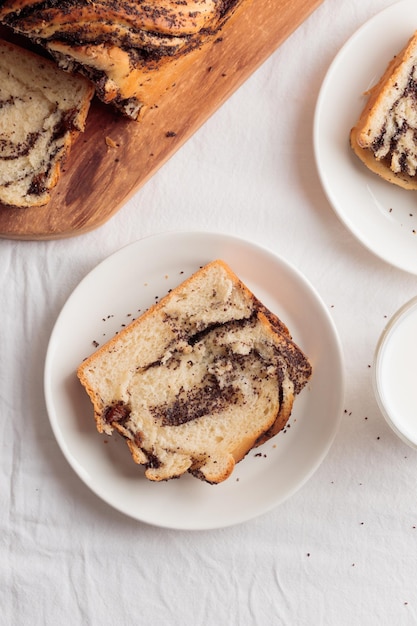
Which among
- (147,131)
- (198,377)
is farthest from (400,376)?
(147,131)

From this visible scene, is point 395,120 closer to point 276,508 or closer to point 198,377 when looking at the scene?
point 198,377

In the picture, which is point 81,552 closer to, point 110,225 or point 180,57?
point 110,225

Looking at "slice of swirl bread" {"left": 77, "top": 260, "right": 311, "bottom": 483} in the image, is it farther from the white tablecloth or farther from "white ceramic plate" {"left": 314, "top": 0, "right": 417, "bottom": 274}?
"white ceramic plate" {"left": 314, "top": 0, "right": 417, "bottom": 274}

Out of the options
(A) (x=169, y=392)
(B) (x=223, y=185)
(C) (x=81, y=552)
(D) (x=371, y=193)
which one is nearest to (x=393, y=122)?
(D) (x=371, y=193)

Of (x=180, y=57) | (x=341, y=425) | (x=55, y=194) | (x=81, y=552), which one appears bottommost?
(x=81, y=552)

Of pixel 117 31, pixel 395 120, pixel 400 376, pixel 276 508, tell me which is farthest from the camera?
pixel 276 508

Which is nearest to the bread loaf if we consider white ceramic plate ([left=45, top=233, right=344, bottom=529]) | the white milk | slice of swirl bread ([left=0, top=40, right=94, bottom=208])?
slice of swirl bread ([left=0, top=40, right=94, bottom=208])
